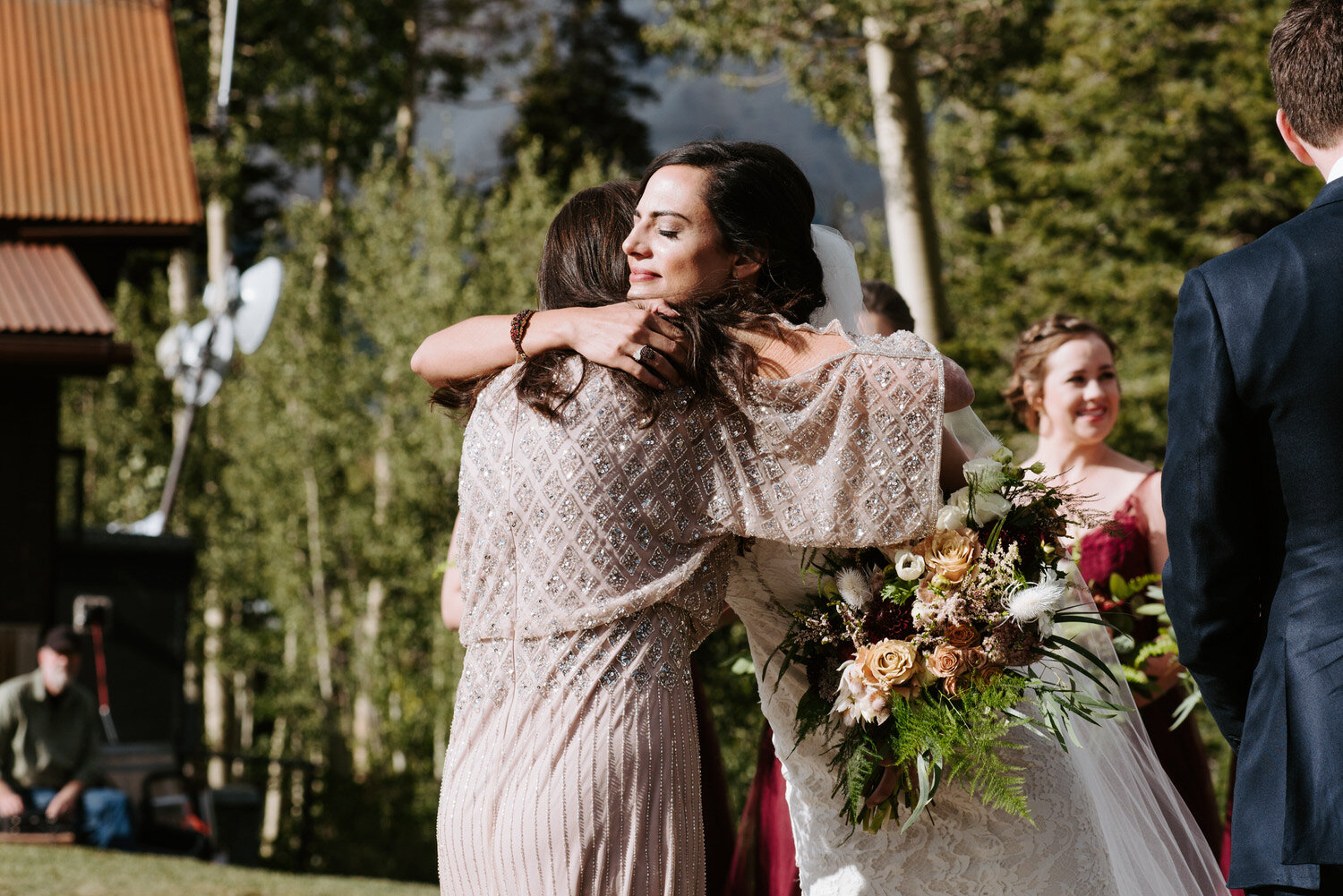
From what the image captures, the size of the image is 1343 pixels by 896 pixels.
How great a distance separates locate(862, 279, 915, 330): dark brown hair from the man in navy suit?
2.49m

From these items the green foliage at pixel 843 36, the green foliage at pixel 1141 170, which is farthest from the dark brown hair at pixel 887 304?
the green foliage at pixel 1141 170

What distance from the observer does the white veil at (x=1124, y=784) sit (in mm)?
3053

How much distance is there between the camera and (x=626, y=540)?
2490mm

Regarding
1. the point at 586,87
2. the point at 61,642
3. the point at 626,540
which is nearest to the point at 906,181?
the point at 61,642

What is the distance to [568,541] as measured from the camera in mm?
2490

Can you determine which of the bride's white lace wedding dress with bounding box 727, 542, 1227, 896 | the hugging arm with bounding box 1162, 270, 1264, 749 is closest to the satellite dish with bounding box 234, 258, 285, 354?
the bride's white lace wedding dress with bounding box 727, 542, 1227, 896

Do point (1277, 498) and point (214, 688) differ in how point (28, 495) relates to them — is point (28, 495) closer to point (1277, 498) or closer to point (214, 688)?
point (214, 688)

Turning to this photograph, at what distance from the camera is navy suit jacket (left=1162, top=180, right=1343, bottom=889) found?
2.10 m

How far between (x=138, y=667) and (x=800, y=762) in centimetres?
1125

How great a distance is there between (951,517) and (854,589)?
0.26 m

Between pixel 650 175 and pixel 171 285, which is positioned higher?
pixel 171 285

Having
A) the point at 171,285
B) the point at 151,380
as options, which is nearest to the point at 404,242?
the point at 151,380

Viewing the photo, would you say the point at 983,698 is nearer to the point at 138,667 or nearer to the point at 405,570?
the point at 138,667

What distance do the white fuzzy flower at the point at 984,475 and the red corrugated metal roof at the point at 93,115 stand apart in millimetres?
12597
